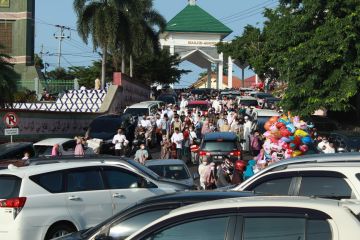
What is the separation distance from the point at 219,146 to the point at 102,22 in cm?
2906

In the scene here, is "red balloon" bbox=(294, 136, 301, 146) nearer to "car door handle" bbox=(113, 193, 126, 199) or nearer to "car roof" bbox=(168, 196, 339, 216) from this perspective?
"car door handle" bbox=(113, 193, 126, 199)

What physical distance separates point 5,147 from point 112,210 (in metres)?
11.5

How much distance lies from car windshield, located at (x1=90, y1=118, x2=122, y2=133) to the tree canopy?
8.15 m

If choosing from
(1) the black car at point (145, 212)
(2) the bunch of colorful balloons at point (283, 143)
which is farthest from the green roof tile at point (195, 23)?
(1) the black car at point (145, 212)

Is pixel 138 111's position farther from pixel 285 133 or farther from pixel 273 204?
pixel 273 204

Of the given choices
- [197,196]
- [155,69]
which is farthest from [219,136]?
[155,69]

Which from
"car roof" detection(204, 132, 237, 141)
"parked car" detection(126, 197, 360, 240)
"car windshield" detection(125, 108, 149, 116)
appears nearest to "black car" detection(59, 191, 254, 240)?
"parked car" detection(126, 197, 360, 240)

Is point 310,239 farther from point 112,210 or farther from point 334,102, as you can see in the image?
point 334,102

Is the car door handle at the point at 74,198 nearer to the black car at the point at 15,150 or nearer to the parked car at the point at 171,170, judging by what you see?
the parked car at the point at 171,170

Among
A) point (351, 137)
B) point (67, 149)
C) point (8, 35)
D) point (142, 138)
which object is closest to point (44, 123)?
point (142, 138)

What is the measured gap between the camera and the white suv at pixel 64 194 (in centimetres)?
1081

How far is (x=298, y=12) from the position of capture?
3341 cm

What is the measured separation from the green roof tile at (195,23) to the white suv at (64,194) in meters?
77.8

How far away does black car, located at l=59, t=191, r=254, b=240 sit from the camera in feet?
21.8
